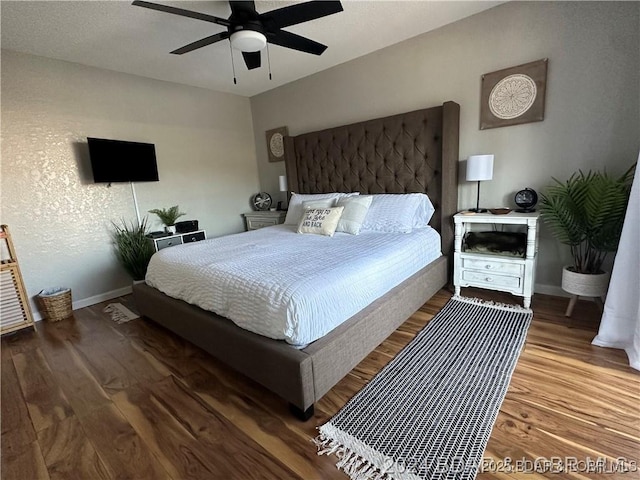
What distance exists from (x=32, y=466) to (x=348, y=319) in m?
1.58

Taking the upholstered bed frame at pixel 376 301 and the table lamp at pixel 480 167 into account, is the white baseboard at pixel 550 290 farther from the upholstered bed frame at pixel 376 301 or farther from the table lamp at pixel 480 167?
the table lamp at pixel 480 167

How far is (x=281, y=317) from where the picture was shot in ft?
4.53

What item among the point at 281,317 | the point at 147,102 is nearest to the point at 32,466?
the point at 281,317

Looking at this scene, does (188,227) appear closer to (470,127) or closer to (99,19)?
(99,19)

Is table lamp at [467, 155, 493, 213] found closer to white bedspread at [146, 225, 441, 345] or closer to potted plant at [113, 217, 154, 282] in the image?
white bedspread at [146, 225, 441, 345]

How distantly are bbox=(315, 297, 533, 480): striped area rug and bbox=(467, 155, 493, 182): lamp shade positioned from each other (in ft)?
3.89

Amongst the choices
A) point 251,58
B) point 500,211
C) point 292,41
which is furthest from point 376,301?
point 251,58

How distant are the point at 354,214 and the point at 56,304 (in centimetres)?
294

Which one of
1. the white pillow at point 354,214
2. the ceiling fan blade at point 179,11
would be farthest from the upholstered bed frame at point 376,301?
the ceiling fan blade at point 179,11

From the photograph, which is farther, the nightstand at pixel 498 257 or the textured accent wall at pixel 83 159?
the textured accent wall at pixel 83 159

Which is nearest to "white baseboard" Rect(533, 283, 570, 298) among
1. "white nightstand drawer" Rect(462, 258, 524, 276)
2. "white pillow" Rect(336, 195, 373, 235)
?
"white nightstand drawer" Rect(462, 258, 524, 276)

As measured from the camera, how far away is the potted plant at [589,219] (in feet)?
6.19

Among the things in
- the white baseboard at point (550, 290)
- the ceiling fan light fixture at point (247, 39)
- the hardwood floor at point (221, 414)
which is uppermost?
the ceiling fan light fixture at point (247, 39)

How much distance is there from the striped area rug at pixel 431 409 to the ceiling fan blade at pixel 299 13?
2.16 m
